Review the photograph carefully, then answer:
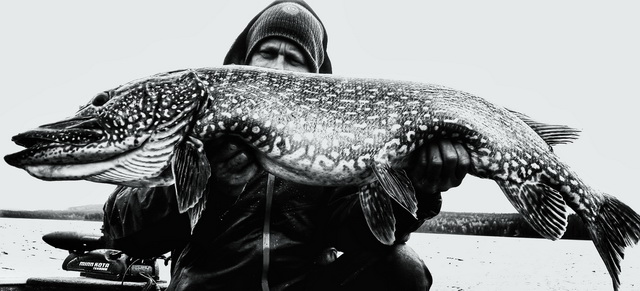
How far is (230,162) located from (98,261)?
7.03ft

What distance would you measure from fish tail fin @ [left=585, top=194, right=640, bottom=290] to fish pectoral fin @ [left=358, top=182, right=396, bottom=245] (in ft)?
2.88

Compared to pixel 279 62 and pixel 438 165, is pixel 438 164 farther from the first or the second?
pixel 279 62

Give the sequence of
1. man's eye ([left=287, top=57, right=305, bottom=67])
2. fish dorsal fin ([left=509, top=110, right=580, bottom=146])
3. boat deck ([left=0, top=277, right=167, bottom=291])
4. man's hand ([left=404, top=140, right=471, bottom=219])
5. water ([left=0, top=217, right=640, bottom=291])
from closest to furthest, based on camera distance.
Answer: man's hand ([left=404, top=140, right=471, bottom=219])
fish dorsal fin ([left=509, top=110, right=580, bottom=146])
boat deck ([left=0, top=277, right=167, bottom=291])
man's eye ([left=287, top=57, right=305, bottom=67])
water ([left=0, top=217, right=640, bottom=291])

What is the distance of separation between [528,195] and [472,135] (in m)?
0.36

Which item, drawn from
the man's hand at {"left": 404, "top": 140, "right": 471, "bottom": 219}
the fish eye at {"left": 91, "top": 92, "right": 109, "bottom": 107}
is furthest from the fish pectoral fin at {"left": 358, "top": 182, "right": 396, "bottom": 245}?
the fish eye at {"left": 91, "top": 92, "right": 109, "bottom": 107}

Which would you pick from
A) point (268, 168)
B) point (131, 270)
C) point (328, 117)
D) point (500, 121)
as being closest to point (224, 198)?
point (268, 168)

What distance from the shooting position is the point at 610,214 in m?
2.17

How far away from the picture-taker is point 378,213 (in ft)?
6.68

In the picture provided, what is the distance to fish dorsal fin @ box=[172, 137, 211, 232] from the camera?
6.17ft

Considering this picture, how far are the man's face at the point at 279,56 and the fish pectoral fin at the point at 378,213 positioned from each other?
148cm

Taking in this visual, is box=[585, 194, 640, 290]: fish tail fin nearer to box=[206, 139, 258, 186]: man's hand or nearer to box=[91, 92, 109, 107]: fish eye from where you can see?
box=[206, 139, 258, 186]: man's hand

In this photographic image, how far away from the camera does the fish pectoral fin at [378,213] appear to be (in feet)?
6.64

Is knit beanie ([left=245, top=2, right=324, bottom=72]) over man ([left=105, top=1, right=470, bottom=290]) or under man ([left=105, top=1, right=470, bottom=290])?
over

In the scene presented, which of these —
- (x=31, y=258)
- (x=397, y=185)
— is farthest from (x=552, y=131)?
(x=31, y=258)
